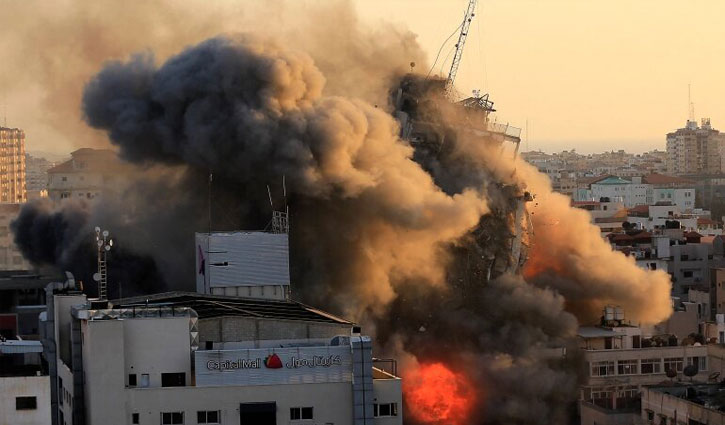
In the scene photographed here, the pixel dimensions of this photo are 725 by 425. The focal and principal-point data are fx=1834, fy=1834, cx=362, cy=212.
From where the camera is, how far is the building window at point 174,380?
40.6 meters

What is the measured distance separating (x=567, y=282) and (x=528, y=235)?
8.35 feet

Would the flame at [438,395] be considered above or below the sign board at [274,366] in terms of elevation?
below

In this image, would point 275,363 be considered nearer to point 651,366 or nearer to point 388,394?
point 388,394

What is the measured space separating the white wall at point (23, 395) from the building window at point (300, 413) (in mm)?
5296

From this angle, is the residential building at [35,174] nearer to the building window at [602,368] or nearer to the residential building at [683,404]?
the building window at [602,368]

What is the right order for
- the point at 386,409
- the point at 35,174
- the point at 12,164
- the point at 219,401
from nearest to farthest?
the point at 219,401 → the point at 386,409 → the point at 12,164 → the point at 35,174

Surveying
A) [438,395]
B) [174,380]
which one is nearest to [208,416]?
[174,380]

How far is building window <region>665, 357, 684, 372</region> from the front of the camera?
60750 mm

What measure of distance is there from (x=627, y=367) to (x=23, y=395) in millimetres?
27172

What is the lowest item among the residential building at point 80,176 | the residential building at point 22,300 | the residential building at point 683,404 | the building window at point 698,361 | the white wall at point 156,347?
the residential building at point 683,404

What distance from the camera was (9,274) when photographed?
73.6 meters

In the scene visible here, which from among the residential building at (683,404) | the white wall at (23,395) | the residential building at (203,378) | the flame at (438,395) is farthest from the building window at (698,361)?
the white wall at (23,395)

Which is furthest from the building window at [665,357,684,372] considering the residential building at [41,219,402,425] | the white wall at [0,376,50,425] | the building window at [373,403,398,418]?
the white wall at [0,376,50,425]

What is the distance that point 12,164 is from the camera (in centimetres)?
17162
